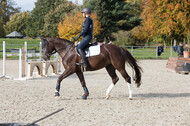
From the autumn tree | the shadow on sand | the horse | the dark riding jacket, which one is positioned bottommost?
the shadow on sand

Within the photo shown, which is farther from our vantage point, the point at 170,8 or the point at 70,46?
the point at 170,8

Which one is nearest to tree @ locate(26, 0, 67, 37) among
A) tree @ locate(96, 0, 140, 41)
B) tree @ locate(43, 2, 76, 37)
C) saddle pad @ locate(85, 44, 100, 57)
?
tree @ locate(43, 2, 76, 37)

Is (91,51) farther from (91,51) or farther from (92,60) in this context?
(92,60)

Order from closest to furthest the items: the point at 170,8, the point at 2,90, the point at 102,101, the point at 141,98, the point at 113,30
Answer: the point at 102,101
the point at 141,98
the point at 2,90
the point at 170,8
the point at 113,30

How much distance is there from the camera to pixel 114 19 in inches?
2108

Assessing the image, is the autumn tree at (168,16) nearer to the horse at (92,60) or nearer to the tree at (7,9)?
the horse at (92,60)

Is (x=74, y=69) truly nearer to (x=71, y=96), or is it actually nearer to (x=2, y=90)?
(x=71, y=96)

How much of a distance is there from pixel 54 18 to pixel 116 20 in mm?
13897

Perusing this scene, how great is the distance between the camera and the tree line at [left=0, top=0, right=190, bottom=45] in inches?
1501

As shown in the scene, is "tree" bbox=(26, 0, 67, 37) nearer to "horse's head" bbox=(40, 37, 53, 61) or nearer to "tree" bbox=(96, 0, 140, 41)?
"tree" bbox=(96, 0, 140, 41)

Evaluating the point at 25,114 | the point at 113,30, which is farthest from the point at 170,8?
the point at 25,114

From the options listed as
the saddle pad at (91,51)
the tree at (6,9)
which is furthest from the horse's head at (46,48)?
the tree at (6,9)

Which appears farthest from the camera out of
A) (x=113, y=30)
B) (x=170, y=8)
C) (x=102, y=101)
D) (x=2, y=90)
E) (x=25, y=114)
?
(x=113, y=30)

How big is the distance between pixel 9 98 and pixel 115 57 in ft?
10.9
